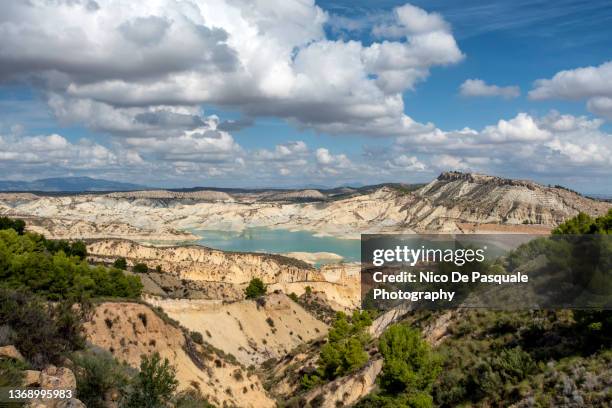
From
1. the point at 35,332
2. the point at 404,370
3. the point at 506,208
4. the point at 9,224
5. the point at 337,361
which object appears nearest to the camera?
the point at 35,332

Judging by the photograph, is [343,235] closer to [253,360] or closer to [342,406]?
[253,360]

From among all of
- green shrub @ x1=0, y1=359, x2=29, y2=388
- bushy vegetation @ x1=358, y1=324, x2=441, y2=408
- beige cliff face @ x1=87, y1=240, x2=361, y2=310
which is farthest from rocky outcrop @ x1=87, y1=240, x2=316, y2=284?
green shrub @ x1=0, y1=359, x2=29, y2=388

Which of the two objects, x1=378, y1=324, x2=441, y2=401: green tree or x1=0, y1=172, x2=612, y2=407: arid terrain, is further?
x1=0, y1=172, x2=612, y2=407: arid terrain

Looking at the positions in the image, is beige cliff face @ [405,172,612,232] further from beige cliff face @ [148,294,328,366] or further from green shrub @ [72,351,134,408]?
green shrub @ [72,351,134,408]

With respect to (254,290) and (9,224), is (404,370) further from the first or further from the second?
(9,224)

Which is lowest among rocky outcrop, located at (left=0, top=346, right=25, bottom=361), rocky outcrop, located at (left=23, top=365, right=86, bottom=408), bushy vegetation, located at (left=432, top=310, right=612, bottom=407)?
bushy vegetation, located at (left=432, top=310, right=612, bottom=407)

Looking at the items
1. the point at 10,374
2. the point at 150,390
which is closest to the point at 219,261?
the point at 150,390
